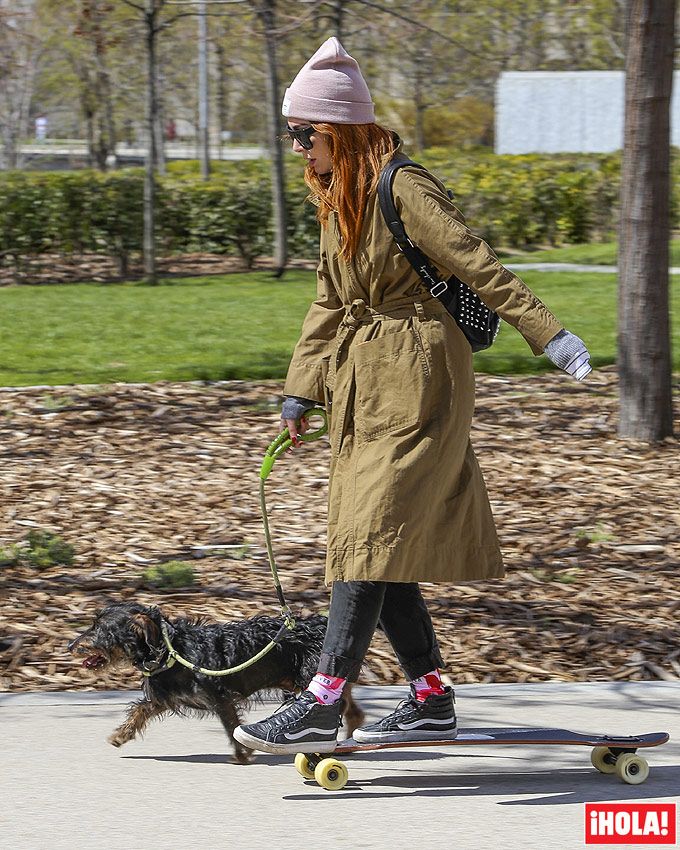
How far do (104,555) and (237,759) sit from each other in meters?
2.23

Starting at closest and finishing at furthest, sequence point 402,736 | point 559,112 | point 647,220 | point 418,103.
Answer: point 402,736
point 647,220
point 559,112
point 418,103

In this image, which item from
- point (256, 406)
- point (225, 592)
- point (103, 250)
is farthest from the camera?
point (103, 250)

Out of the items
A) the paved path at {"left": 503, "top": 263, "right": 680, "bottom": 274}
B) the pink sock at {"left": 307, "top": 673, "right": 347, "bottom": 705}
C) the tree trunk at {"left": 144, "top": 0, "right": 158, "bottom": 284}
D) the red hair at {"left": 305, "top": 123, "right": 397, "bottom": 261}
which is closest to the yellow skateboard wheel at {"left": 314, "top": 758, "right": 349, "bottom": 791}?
the pink sock at {"left": 307, "top": 673, "right": 347, "bottom": 705}

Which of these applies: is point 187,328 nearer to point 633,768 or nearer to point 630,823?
point 633,768

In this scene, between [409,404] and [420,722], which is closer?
[409,404]

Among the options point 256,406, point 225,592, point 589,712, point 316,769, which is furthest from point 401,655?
point 256,406

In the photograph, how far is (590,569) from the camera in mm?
5953

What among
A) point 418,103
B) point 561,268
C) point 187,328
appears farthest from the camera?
point 418,103

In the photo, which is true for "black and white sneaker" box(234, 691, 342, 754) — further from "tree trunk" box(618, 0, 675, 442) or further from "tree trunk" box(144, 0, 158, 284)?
"tree trunk" box(144, 0, 158, 284)

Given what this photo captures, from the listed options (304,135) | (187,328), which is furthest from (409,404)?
(187,328)

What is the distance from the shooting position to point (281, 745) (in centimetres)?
383

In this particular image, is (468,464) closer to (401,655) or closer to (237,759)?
(401,655)

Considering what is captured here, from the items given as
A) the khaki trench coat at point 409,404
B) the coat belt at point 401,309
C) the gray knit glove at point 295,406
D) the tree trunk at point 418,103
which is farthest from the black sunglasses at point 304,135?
the tree trunk at point 418,103

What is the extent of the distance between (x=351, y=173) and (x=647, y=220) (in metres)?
4.27
